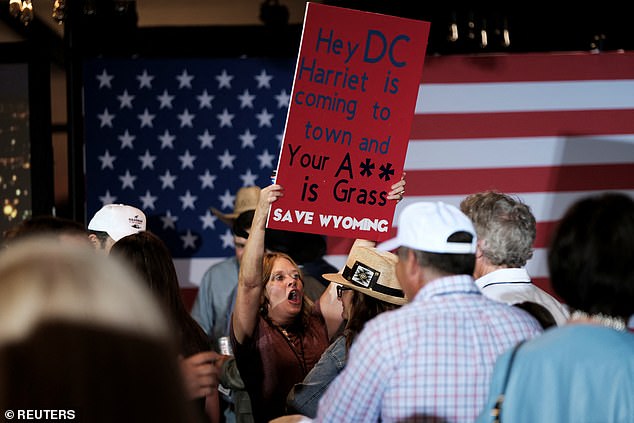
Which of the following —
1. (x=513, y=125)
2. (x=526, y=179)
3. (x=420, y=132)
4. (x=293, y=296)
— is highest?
(x=513, y=125)

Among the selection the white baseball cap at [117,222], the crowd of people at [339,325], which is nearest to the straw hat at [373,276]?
the crowd of people at [339,325]

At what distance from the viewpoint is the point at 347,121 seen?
406cm

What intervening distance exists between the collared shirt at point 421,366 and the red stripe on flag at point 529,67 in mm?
4065

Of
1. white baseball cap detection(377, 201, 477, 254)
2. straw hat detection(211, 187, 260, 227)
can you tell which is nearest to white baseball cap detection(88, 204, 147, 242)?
straw hat detection(211, 187, 260, 227)

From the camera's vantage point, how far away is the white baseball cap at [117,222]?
4523 millimetres

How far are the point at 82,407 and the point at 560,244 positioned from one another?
178cm

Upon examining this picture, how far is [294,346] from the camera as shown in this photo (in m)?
4.17

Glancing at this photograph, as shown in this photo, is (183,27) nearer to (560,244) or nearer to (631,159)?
(631,159)

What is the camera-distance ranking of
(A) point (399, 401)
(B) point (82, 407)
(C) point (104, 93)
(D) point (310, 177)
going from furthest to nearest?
1. (C) point (104, 93)
2. (D) point (310, 177)
3. (A) point (399, 401)
4. (B) point (82, 407)

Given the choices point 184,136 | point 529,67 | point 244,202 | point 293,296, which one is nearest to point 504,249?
point 293,296

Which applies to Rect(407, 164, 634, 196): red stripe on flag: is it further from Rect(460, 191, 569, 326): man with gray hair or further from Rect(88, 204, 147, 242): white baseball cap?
Rect(460, 191, 569, 326): man with gray hair

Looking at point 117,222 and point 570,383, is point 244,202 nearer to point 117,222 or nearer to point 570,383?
point 117,222

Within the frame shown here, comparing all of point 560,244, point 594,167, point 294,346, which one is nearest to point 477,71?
point 594,167

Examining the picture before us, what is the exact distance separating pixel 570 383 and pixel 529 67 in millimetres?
4395
